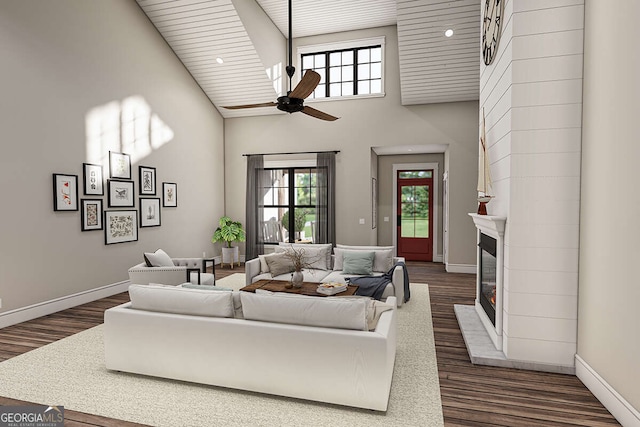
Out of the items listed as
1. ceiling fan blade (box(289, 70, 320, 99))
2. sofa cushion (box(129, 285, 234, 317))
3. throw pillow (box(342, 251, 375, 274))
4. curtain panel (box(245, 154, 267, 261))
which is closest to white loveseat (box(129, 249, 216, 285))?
sofa cushion (box(129, 285, 234, 317))

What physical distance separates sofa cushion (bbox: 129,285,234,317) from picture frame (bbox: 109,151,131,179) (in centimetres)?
324

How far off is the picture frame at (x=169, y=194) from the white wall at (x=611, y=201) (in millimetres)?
6123

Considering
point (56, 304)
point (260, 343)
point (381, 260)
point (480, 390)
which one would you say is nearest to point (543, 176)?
point (480, 390)

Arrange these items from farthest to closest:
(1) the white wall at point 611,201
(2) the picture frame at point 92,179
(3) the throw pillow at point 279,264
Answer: (3) the throw pillow at point 279,264
(2) the picture frame at point 92,179
(1) the white wall at point 611,201

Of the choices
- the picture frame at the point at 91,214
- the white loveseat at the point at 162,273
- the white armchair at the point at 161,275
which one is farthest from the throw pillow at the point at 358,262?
the picture frame at the point at 91,214

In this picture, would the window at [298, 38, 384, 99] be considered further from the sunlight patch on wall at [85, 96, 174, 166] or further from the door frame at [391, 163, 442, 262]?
the sunlight patch on wall at [85, 96, 174, 166]

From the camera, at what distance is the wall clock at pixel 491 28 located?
347 centimetres

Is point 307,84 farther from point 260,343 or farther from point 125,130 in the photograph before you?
point 125,130

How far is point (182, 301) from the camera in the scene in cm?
280

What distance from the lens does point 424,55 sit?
621cm

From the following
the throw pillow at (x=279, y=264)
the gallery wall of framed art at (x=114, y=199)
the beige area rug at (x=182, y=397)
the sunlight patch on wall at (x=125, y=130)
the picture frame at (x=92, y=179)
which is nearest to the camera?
the beige area rug at (x=182, y=397)

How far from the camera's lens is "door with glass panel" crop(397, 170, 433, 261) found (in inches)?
343

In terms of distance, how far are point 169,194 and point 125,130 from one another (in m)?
1.41

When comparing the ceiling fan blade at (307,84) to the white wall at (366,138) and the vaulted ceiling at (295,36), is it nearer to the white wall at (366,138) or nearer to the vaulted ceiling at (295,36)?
the vaulted ceiling at (295,36)
